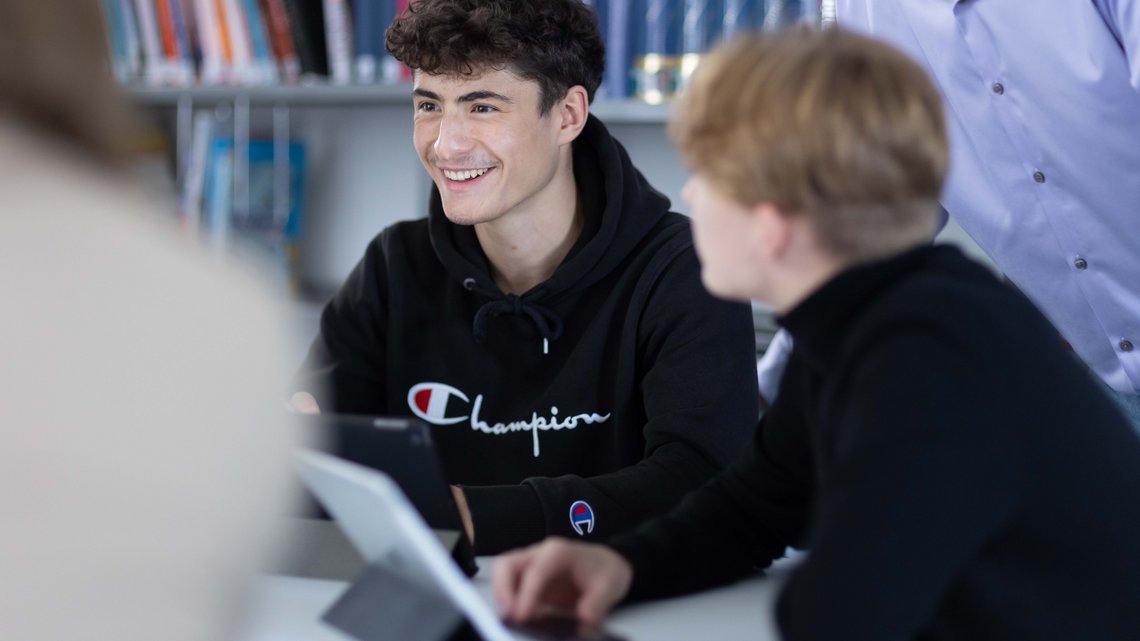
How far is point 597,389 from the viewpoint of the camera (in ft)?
5.26

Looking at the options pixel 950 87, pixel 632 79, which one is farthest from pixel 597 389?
pixel 632 79

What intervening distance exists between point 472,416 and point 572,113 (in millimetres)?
475

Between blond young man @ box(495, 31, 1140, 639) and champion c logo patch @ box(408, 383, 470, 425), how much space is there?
77 centimetres

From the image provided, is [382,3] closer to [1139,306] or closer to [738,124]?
[1139,306]

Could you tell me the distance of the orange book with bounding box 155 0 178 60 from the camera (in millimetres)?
2717

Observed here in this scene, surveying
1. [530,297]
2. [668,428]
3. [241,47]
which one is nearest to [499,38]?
[530,297]

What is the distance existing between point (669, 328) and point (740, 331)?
9cm

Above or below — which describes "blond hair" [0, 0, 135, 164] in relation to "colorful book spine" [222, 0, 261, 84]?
above

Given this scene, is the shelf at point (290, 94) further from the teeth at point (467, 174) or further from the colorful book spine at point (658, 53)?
the teeth at point (467, 174)

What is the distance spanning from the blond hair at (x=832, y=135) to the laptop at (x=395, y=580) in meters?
0.34

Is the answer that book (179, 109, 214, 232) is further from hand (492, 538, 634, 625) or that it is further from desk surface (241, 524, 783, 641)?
hand (492, 538, 634, 625)

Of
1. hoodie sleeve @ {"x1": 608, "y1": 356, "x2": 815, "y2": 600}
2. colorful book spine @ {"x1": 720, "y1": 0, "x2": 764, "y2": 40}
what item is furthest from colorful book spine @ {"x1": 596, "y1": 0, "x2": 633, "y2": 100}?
hoodie sleeve @ {"x1": 608, "y1": 356, "x2": 815, "y2": 600}

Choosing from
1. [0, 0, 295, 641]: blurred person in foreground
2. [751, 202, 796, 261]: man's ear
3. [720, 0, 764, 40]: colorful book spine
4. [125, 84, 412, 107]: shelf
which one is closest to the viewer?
[0, 0, 295, 641]: blurred person in foreground

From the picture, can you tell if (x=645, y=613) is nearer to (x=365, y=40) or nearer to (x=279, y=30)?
(x=365, y=40)
